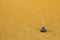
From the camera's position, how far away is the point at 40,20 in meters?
2.14

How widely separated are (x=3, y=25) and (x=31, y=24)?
0.36 metres

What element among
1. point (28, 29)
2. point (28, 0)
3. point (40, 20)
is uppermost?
point (28, 0)

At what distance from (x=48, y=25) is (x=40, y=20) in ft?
0.71

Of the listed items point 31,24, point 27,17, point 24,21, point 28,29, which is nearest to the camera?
point 28,29

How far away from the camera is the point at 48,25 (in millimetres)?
1954

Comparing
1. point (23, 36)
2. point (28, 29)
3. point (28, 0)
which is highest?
point (28, 0)

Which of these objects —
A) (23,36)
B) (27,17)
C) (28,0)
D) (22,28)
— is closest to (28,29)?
(22,28)

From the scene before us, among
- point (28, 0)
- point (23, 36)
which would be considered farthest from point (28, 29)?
point (28, 0)

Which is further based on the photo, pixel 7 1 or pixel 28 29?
pixel 7 1

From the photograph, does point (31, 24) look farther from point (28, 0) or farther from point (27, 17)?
point (28, 0)

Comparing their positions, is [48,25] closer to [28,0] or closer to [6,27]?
[6,27]

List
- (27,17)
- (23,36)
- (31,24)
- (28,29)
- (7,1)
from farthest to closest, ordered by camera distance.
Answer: (7,1)
(27,17)
(31,24)
(28,29)
(23,36)

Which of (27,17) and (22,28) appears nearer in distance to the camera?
(22,28)

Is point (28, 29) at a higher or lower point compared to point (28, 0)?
lower
